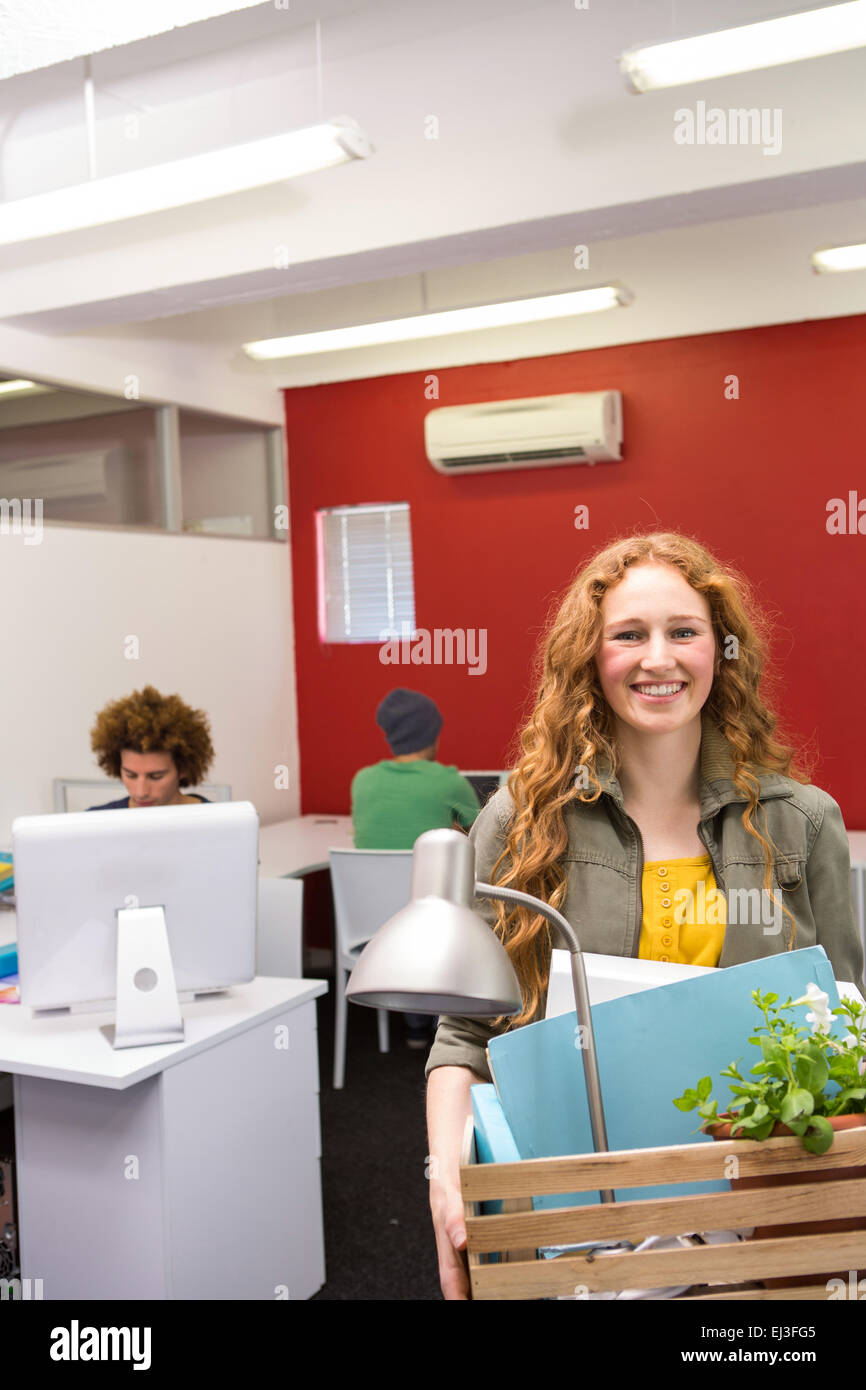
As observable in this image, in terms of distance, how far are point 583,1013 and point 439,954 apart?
0.80 ft

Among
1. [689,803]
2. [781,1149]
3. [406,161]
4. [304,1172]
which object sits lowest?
[304,1172]

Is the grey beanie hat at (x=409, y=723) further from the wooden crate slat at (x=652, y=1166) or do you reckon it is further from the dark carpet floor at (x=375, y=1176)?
the wooden crate slat at (x=652, y=1166)

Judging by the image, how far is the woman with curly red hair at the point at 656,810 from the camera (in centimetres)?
133

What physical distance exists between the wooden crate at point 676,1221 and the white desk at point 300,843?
120 inches

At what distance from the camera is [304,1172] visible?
2.63 meters

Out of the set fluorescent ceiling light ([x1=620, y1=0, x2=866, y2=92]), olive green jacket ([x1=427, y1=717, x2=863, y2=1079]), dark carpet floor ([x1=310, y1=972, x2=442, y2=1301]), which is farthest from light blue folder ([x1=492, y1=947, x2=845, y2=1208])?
fluorescent ceiling light ([x1=620, y1=0, x2=866, y2=92])

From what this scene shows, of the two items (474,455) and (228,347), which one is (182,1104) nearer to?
(474,455)

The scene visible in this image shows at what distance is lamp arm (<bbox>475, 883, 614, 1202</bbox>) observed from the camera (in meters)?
0.95

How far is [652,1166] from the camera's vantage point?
85 cm

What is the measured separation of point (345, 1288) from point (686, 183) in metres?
2.99

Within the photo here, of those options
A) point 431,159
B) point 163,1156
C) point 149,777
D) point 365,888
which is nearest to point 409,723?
point 365,888

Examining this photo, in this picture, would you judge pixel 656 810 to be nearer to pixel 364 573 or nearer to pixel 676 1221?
pixel 676 1221

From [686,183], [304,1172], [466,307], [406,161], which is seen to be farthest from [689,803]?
[466,307]

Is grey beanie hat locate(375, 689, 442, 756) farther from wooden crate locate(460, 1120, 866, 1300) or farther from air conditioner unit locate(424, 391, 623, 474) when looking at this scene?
wooden crate locate(460, 1120, 866, 1300)
